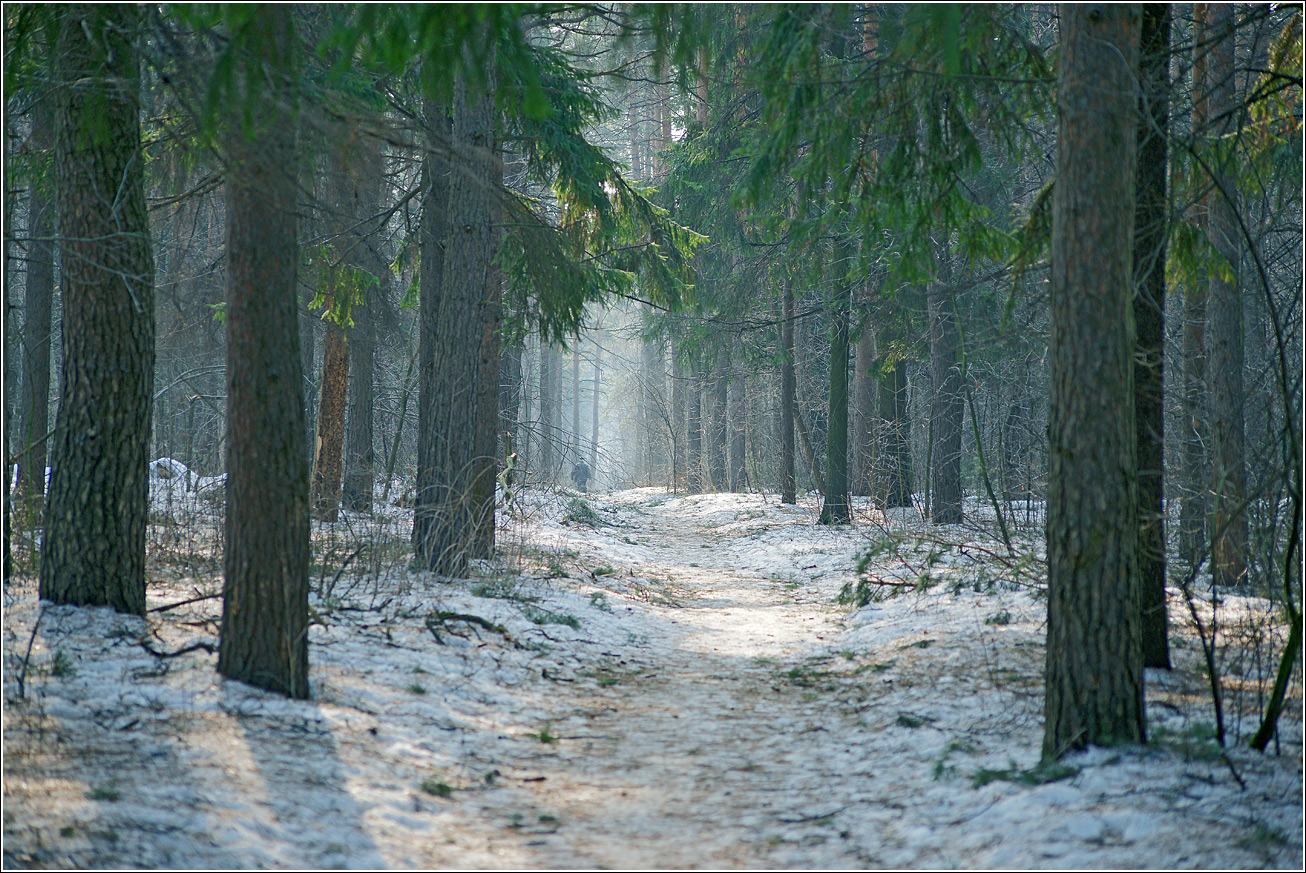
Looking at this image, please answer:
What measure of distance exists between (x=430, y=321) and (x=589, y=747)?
252 inches

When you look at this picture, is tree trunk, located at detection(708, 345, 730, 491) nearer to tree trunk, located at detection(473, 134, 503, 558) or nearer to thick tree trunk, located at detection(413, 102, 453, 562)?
tree trunk, located at detection(473, 134, 503, 558)

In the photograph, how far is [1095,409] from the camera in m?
4.07

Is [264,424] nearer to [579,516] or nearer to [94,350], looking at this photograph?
[94,350]

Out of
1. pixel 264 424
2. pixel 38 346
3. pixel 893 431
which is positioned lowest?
pixel 264 424

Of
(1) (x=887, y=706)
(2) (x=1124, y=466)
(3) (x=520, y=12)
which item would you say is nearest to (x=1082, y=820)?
(2) (x=1124, y=466)

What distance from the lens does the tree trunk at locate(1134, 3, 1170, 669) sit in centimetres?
548

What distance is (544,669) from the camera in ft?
21.4

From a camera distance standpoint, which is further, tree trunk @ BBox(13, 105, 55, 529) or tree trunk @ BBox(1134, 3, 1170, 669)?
tree trunk @ BBox(13, 105, 55, 529)

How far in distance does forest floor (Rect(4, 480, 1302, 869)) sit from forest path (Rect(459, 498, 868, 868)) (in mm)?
22

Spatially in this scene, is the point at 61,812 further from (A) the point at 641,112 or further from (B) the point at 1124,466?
(A) the point at 641,112

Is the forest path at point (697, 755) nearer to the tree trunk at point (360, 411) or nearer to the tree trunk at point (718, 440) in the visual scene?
the tree trunk at point (360, 411)

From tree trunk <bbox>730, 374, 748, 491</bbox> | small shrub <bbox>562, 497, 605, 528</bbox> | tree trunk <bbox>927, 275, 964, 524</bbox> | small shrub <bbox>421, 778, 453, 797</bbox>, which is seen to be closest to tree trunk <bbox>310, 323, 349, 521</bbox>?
small shrub <bbox>562, 497, 605, 528</bbox>

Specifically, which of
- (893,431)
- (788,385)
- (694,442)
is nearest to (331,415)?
(893,431)

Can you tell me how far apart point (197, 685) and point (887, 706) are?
412 cm
